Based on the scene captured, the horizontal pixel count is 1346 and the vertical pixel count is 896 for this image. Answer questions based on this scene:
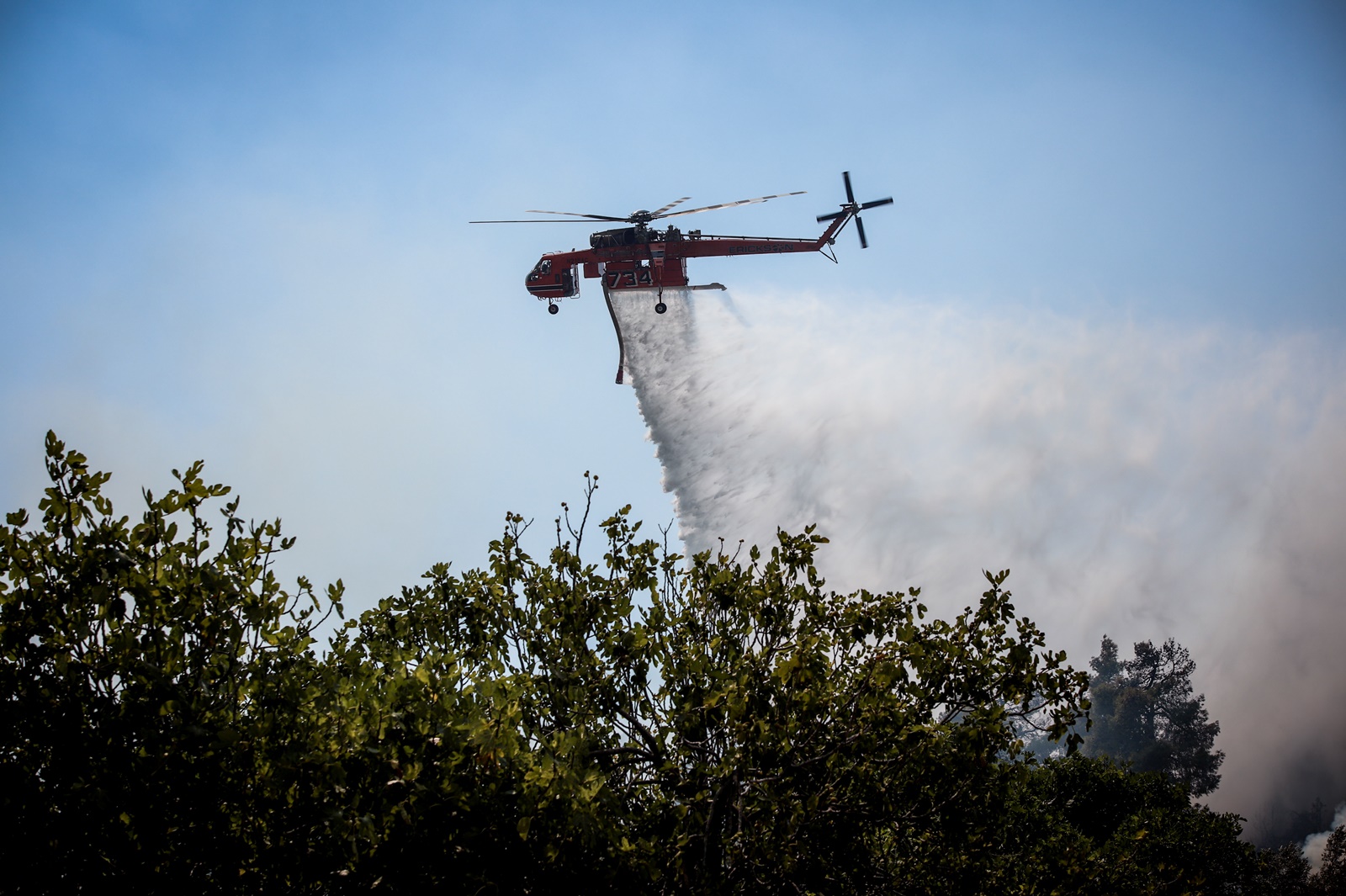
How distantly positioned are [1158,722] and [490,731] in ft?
469

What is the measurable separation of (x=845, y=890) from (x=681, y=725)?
340cm

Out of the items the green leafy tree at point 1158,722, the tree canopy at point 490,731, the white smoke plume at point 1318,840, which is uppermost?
the green leafy tree at point 1158,722

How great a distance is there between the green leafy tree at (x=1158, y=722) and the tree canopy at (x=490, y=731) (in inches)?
4742

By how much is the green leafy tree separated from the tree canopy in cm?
12045

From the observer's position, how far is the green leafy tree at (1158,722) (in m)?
114

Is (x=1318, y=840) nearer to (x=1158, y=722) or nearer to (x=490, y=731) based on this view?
(x=1158, y=722)

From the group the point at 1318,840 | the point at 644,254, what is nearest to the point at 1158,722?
the point at 1318,840

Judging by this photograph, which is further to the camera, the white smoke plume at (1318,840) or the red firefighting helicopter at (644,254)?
the white smoke plume at (1318,840)

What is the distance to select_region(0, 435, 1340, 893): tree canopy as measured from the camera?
7812 mm

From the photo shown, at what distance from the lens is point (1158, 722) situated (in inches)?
4988

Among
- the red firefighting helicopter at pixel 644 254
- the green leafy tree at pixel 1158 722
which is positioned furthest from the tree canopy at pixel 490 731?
the green leafy tree at pixel 1158 722

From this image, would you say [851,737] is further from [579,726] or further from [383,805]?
[383,805]

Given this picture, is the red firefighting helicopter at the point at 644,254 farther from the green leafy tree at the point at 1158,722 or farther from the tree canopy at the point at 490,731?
the green leafy tree at the point at 1158,722

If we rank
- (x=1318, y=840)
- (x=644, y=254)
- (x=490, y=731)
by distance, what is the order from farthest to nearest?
(x=1318, y=840) < (x=644, y=254) < (x=490, y=731)
